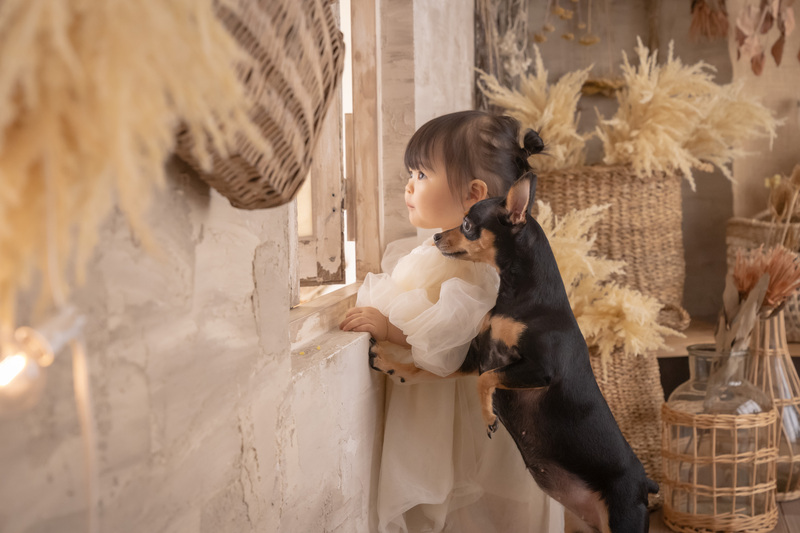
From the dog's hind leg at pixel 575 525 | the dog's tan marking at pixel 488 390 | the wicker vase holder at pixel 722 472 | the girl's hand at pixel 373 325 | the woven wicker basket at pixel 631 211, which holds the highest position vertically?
the woven wicker basket at pixel 631 211

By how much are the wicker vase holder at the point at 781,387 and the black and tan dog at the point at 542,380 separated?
1168 millimetres

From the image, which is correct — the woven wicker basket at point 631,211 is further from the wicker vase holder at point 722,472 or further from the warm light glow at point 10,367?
the warm light glow at point 10,367

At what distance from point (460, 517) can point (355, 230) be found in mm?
864

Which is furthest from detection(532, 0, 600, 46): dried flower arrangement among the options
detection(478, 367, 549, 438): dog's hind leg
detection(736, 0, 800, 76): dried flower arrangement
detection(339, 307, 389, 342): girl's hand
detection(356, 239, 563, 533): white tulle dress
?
detection(478, 367, 549, 438): dog's hind leg

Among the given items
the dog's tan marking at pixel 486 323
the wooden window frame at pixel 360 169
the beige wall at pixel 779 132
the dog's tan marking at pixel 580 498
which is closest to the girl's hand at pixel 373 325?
the dog's tan marking at pixel 486 323

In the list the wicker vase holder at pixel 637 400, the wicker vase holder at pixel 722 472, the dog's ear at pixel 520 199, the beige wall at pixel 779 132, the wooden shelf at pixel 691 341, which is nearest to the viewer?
the dog's ear at pixel 520 199

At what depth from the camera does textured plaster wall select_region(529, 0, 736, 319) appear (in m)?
3.04

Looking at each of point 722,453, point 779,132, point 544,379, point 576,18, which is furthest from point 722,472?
point 576,18

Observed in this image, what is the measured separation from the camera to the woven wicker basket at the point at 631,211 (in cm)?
241

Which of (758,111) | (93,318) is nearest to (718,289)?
(758,111)

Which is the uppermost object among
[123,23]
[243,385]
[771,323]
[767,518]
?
[123,23]

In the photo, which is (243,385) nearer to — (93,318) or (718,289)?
(93,318)

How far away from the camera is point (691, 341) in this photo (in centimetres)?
264

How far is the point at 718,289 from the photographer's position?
3.11 m
